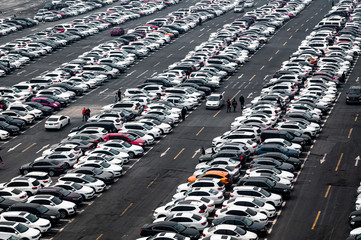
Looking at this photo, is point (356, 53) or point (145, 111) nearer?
point (145, 111)

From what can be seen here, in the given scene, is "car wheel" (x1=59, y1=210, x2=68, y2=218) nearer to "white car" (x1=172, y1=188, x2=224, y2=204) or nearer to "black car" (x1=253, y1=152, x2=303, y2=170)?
"white car" (x1=172, y1=188, x2=224, y2=204)

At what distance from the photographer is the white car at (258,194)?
51406 mm

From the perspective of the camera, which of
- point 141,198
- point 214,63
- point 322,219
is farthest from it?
point 214,63

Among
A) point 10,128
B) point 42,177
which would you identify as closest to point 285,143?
point 42,177

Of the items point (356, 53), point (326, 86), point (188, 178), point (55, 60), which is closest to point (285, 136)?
point (188, 178)

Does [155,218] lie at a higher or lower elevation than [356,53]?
higher

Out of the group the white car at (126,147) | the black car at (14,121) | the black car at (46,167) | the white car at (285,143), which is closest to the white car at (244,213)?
the white car at (285,143)

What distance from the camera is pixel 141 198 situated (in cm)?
5512

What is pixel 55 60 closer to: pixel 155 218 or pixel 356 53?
pixel 356 53

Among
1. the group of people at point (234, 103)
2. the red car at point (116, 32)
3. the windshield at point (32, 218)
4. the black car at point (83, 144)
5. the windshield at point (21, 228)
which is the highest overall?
the windshield at point (21, 228)

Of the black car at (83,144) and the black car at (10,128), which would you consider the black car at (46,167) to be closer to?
the black car at (83,144)

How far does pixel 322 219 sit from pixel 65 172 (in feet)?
74.8

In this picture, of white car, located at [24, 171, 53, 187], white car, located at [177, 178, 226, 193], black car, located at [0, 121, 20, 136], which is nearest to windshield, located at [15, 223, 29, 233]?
white car, located at [24, 171, 53, 187]

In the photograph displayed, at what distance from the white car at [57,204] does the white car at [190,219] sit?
7450 millimetres
